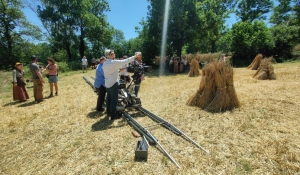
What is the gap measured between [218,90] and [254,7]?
40.3m

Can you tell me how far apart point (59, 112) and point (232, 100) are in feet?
17.8

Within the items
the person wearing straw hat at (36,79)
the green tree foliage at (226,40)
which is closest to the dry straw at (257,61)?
the green tree foliage at (226,40)

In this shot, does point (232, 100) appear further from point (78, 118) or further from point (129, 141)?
point (78, 118)

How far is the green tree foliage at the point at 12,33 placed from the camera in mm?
20398

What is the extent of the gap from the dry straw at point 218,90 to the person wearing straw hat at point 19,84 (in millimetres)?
6982

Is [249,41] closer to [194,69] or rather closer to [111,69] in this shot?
[194,69]

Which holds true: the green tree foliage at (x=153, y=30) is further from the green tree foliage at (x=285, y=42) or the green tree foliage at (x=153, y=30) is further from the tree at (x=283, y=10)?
the tree at (x=283, y=10)

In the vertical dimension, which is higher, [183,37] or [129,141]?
[183,37]

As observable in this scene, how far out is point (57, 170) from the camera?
8.54 ft

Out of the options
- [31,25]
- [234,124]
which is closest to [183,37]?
[234,124]

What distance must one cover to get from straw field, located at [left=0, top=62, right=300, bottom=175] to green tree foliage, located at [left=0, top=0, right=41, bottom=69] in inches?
863

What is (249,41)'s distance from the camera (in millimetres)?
16562

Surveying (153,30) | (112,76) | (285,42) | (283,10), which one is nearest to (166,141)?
(112,76)

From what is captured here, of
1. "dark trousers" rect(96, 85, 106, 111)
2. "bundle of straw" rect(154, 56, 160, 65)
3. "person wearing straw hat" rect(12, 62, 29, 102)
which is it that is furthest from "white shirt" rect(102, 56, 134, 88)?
"bundle of straw" rect(154, 56, 160, 65)
